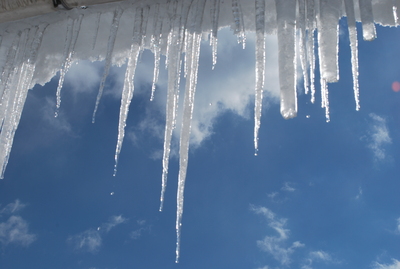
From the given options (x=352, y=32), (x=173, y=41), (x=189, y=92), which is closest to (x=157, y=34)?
(x=173, y=41)

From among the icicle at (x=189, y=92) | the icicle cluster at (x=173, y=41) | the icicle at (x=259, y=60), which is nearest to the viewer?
the icicle cluster at (x=173, y=41)

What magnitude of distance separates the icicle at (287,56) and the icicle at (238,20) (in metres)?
0.26

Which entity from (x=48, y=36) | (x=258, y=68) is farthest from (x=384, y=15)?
(x=48, y=36)

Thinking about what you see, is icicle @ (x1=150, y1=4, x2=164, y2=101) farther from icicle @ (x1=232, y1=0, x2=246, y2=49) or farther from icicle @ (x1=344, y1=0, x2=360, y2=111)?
icicle @ (x1=344, y1=0, x2=360, y2=111)

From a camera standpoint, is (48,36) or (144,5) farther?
(48,36)

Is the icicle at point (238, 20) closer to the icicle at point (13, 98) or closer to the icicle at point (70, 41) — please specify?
the icicle at point (70, 41)

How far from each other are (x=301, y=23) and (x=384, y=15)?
47 centimetres

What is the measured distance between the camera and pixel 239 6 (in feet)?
7.63

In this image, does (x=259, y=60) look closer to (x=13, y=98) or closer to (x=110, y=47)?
(x=110, y=47)

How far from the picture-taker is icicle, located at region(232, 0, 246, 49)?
7.61 ft

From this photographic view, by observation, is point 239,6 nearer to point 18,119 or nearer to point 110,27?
point 110,27

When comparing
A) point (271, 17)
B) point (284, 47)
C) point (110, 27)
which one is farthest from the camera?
point (110, 27)

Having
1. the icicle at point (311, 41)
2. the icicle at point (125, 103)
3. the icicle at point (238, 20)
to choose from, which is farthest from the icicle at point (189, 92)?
the icicle at point (311, 41)

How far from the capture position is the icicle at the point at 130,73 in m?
2.50
